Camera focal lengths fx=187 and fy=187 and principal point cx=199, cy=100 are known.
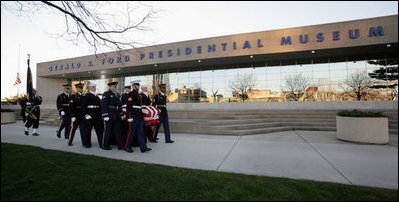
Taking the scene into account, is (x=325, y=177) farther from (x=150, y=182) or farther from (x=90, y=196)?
(x=90, y=196)

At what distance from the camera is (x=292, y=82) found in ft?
63.6

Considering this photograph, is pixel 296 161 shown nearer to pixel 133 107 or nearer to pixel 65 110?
pixel 133 107

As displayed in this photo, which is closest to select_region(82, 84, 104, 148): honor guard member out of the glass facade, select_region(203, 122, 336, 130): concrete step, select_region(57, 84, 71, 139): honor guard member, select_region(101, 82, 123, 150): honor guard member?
select_region(101, 82, 123, 150): honor guard member

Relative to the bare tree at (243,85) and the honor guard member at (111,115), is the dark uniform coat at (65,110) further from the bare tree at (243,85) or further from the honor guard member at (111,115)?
the bare tree at (243,85)

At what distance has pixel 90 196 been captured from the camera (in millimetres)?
2486

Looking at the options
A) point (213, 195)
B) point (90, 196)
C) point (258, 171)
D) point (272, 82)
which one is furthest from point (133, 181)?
point (272, 82)

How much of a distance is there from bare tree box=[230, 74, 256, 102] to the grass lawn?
18190 mm

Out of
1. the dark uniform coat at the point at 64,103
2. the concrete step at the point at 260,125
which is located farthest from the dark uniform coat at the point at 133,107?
the dark uniform coat at the point at 64,103

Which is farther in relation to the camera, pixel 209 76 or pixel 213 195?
pixel 209 76

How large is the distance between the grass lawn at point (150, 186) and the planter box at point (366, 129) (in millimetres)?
4472

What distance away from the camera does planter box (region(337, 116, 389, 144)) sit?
5895mm

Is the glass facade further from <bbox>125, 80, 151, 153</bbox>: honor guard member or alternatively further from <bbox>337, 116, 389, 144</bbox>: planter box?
<bbox>125, 80, 151, 153</bbox>: honor guard member

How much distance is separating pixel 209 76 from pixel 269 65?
6718mm

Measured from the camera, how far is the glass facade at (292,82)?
17484 mm
